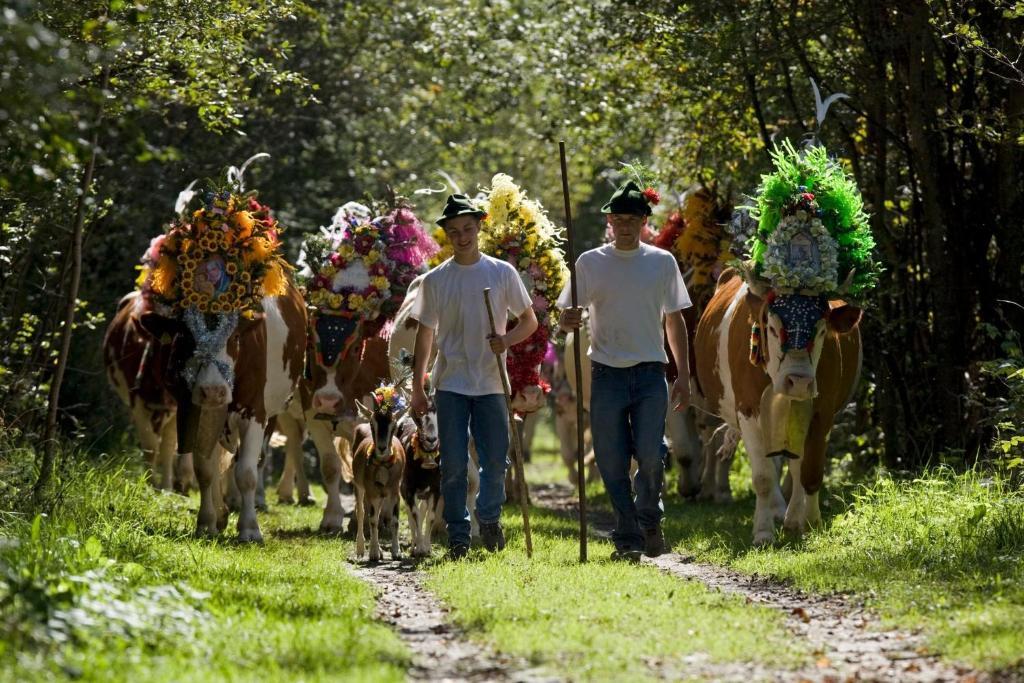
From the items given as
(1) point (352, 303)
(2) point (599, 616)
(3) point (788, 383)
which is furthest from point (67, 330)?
(3) point (788, 383)

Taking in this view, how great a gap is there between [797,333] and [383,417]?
3.11m

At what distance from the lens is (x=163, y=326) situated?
41.8 feet

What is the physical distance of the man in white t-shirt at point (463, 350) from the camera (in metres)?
11.1

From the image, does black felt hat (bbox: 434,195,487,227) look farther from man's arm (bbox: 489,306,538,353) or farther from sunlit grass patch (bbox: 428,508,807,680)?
sunlit grass patch (bbox: 428,508,807,680)

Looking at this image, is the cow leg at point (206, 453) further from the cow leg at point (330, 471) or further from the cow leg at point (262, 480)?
the cow leg at point (262, 480)

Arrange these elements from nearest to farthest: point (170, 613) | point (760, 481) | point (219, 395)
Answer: point (170, 613), point (760, 481), point (219, 395)

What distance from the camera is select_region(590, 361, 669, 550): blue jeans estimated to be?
11109 millimetres

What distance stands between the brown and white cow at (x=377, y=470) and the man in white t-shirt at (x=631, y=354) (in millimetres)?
1535

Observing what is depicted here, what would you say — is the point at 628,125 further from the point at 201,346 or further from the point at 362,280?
the point at 201,346

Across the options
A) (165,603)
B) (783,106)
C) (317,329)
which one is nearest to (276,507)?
(317,329)

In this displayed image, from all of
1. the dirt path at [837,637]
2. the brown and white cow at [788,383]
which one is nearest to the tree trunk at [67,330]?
the dirt path at [837,637]

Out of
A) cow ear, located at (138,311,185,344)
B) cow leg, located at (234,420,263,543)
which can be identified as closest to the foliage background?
cow ear, located at (138,311,185,344)

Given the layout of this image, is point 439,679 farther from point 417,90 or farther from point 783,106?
point 417,90

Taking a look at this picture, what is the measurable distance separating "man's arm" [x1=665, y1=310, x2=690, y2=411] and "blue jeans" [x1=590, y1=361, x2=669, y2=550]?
109 mm
